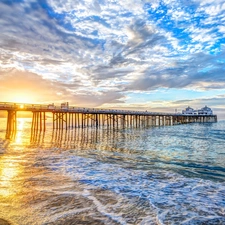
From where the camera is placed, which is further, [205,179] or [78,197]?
[205,179]

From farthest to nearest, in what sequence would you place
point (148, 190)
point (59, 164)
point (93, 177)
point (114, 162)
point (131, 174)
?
point (114, 162) < point (59, 164) < point (131, 174) < point (93, 177) < point (148, 190)

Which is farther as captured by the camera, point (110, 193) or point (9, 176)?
point (9, 176)

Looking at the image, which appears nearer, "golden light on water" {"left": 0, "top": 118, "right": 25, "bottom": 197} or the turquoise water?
the turquoise water

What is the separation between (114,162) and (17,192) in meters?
5.92

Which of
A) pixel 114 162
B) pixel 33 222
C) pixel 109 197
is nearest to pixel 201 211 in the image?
pixel 109 197

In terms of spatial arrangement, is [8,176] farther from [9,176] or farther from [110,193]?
[110,193]

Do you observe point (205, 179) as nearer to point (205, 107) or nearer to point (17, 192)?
point (17, 192)

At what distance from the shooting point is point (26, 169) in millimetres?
9250

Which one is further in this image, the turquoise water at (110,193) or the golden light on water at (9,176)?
the golden light on water at (9,176)

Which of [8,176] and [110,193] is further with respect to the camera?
[8,176]

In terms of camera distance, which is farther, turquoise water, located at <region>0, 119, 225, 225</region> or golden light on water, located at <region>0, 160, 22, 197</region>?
golden light on water, located at <region>0, 160, 22, 197</region>

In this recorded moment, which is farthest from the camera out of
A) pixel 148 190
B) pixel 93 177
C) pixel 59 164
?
pixel 59 164

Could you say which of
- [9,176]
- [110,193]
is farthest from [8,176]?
[110,193]

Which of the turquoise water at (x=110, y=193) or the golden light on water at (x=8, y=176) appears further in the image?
the golden light on water at (x=8, y=176)
